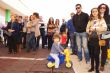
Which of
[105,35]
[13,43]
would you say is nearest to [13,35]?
[13,43]

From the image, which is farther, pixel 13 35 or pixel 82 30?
pixel 13 35

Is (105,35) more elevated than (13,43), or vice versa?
(105,35)

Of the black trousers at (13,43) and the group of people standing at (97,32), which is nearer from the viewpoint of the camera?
the group of people standing at (97,32)

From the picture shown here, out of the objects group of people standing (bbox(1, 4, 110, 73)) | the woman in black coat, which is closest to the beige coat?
group of people standing (bbox(1, 4, 110, 73))

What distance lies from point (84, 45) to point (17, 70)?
2.35 metres

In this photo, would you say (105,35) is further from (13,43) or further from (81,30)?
(13,43)

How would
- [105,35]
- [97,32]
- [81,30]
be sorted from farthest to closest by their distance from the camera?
[81,30]
[97,32]
[105,35]

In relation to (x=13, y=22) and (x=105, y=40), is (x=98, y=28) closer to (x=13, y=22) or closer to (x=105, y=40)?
(x=105, y=40)

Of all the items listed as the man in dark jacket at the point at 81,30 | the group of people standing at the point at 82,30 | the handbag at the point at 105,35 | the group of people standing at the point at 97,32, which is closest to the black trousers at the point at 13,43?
the group of people standing at the point at 82,30

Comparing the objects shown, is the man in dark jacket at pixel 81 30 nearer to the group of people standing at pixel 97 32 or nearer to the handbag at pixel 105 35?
the group of people standing at pixel 97 32

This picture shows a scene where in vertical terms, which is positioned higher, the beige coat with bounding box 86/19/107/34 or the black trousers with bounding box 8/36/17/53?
the beige coat with bounding box 86/19/107/34

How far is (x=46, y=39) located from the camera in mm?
16406

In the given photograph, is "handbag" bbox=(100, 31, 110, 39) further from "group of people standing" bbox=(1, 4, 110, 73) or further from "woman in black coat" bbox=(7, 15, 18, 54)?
"woman in black coat" bbox=(7, 15, 18, 54)

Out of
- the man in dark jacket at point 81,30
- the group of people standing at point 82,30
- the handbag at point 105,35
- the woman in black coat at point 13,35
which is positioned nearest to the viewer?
the handbag at point 105,35
